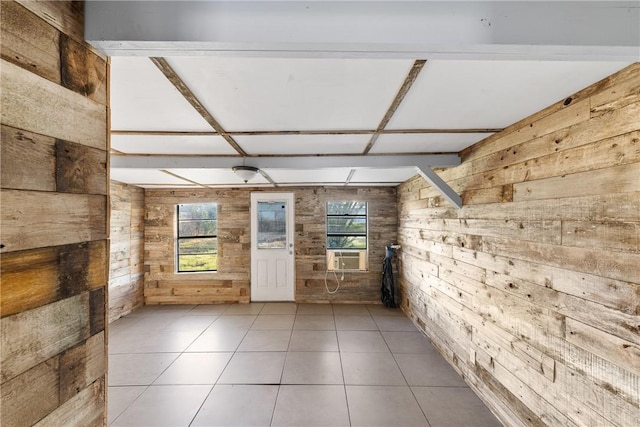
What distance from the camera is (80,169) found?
0.81 metres

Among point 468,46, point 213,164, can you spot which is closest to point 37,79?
point 468,46

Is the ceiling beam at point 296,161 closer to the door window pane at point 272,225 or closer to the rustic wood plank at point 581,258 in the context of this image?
the rustic wood plank at point 581,258

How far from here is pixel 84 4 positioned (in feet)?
2.68

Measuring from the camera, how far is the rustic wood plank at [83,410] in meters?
0.73

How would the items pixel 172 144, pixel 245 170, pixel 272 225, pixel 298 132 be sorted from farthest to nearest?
pixel 272 225
pixel 245 170
pixel 172 144
pixel 298 132

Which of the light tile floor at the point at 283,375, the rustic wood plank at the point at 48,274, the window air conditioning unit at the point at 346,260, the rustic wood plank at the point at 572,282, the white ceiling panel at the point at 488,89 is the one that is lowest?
the light tile floor at the point at 283,375

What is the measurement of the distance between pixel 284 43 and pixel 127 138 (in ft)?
5.89

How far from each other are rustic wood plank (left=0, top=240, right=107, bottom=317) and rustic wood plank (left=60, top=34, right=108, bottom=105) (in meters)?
0.45

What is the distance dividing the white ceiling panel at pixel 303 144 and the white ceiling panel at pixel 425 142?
160 mm

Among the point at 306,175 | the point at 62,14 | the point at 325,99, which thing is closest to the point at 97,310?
the point at 62,14

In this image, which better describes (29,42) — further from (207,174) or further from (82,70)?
(207,174)

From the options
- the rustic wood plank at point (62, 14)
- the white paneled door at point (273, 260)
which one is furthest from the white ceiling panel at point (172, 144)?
the white paneled door at point (273, 260)

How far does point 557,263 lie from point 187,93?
84.9 inches

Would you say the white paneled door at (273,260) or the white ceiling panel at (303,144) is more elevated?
the white ceiling panel at (303,144)
